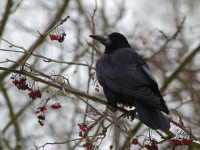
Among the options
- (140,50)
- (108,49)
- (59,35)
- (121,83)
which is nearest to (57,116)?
(140,50)

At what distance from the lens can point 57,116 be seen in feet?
28.1

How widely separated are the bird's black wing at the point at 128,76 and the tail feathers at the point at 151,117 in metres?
0.11

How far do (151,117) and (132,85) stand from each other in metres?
0.60

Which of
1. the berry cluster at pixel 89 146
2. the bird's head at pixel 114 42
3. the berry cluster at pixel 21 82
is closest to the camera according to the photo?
the berry cluster at pixel 89 146

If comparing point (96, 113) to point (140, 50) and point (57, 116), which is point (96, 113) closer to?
point (140, 50)

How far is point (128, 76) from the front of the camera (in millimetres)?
4352

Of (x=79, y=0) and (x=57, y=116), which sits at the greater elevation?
(x=79, y=0)

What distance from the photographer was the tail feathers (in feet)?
11.8

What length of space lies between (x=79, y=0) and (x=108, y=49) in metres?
4.19

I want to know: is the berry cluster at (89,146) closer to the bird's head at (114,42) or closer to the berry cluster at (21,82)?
the berry cluster at (21,82)

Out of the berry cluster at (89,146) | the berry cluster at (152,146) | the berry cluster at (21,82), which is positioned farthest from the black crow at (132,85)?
the berry cluster at (21,82)

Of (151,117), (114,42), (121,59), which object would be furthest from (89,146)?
(114,42)

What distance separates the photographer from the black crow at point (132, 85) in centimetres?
371

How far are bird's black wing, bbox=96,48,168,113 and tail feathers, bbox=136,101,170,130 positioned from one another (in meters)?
0.11
